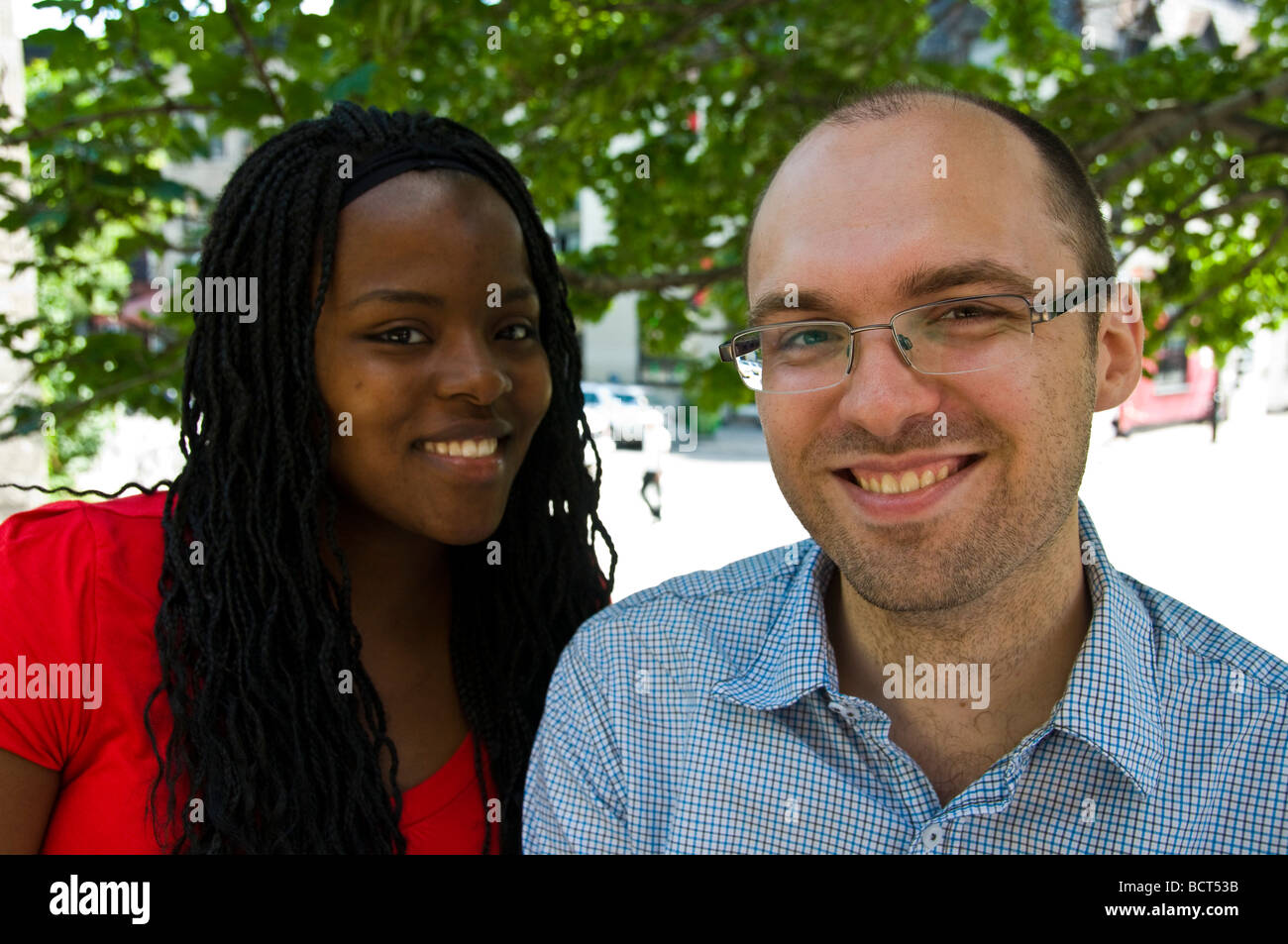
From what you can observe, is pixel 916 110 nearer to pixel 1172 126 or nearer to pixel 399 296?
pixel 399 296

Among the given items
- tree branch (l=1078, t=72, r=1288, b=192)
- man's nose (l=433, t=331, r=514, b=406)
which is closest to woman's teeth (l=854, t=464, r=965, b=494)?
man's nose (l=433, t=331, r=514, b=406)

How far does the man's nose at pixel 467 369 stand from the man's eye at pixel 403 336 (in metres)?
0.05

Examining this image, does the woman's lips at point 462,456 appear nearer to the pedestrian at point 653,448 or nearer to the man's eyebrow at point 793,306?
the man's eyebrow at point 793,306

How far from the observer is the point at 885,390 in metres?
1.86

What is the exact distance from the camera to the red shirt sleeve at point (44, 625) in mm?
2053

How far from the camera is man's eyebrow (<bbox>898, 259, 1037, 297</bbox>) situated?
1874 mm

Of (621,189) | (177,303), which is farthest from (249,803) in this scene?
(621,189)

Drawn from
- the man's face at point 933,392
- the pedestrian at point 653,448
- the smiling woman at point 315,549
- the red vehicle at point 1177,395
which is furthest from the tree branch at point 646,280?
the red vehicle at point 1177,395

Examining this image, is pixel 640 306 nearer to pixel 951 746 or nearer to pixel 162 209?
pixel 162 209

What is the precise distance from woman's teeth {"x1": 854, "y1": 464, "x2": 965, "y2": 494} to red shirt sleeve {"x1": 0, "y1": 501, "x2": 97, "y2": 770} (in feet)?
5.01

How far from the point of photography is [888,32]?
226 inches

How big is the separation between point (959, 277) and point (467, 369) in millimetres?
1045

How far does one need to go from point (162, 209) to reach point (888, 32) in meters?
3.59

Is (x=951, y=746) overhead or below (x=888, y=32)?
below
